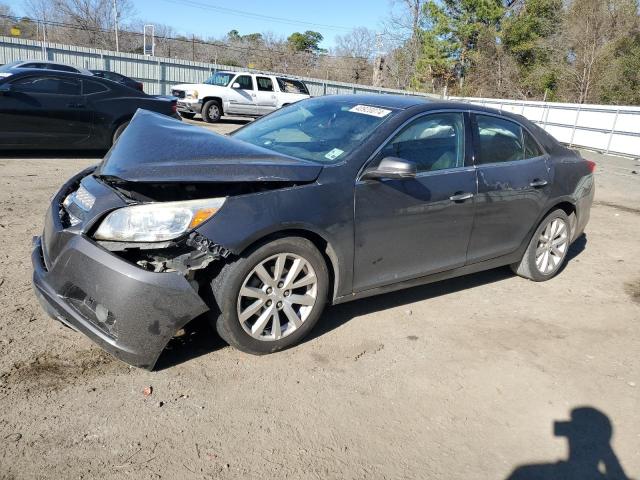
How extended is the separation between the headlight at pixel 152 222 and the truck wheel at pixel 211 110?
1623 centimetres

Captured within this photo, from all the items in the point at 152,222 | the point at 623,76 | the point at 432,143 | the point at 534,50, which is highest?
the point at 534,50

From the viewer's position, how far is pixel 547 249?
526 centimetres

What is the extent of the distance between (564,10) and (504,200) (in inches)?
1511

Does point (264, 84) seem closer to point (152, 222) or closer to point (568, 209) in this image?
point (568, 209)

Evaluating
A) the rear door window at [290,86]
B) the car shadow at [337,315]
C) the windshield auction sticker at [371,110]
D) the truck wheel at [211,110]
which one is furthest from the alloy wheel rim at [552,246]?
the rear door window at [290,86]

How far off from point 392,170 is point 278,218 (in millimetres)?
854

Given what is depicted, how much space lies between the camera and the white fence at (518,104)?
18.8 metres

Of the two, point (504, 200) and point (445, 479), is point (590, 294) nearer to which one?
point (504, 200)

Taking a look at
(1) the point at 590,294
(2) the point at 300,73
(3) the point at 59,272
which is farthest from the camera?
(2) the point at 300,73

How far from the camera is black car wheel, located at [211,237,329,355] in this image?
3131 millimetres

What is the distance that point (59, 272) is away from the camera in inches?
119

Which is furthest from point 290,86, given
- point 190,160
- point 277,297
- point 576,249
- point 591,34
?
point 591,34

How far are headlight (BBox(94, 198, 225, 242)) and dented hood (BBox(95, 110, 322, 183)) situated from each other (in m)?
0.16

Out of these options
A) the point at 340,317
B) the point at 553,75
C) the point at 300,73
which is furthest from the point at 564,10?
the point at 340,317
